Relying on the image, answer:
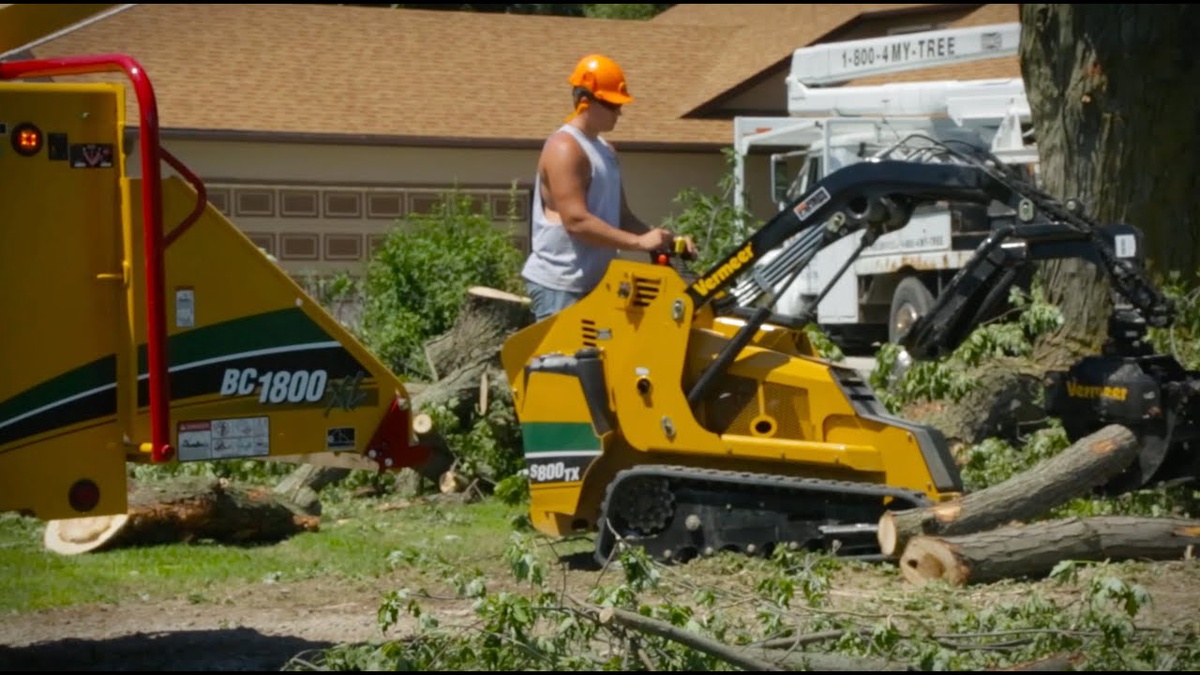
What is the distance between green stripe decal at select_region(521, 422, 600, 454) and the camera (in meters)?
9.16

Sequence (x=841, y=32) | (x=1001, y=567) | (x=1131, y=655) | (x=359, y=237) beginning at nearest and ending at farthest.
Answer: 1. (x=1131, y=655)
2. (x=1001, y=567)
3. (x=359, y=237)
4. (x=841, y=32)

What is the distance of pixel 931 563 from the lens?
320 inches

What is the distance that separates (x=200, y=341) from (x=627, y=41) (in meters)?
24.7

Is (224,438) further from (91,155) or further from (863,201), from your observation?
(863,201)

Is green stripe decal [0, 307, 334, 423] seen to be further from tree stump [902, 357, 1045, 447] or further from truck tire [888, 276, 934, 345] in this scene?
truck tire [888, 276, 934, 345]

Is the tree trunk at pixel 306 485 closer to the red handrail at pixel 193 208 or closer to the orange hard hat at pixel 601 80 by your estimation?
the orange hard hat at pixel 601 80

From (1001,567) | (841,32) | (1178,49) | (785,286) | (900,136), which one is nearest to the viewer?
(1001,567)

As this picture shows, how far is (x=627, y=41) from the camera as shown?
30.6 metres

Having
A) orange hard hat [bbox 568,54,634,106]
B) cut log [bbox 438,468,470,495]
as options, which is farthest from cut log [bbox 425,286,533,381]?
orange hard hat [bbox 568,54,634,106]

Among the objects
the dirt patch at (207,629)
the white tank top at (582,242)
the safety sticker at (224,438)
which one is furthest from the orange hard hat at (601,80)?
the safety sticker at (224,438)

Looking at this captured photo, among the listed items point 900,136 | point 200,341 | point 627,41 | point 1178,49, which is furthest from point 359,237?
point 200,341

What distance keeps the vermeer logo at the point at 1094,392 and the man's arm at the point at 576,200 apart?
2.20 m

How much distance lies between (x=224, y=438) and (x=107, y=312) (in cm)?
61

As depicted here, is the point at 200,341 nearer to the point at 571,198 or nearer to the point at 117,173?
the point at 117,173
